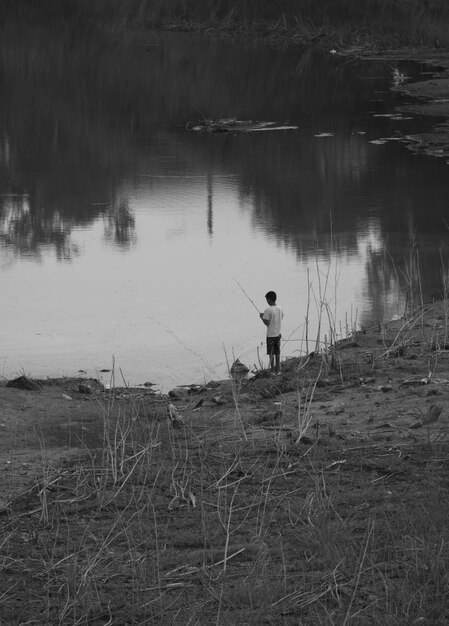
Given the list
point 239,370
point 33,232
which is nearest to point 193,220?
point 33,232

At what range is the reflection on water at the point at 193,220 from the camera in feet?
46.5

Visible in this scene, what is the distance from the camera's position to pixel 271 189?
2364 cm

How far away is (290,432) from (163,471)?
1211 millimetres

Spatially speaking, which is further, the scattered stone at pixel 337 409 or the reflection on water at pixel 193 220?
the reflection on water at pixel 193 220

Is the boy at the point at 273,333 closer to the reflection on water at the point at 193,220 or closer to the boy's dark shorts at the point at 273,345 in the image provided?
the boy's dark shorts at the point at 273,345

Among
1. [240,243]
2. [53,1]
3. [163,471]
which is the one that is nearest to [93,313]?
[240,243]

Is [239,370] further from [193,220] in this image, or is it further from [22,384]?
[193,220]

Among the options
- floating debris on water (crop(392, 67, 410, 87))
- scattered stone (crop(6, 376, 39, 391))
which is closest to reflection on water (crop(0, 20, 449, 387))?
floating debris on water (crop(392, 67, 410, 87))

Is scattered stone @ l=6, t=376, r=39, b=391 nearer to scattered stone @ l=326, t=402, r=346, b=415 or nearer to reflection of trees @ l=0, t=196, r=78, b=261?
scattered stone @ l=326, t=402, r=346, b=415

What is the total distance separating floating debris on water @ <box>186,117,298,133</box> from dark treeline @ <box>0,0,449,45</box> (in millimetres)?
19850

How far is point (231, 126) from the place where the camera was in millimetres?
31297

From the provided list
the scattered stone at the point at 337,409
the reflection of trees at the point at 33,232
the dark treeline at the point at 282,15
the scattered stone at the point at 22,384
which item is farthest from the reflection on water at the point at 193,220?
the dark treeline at the point at 282,15

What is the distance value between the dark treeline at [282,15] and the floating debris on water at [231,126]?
1985 cm

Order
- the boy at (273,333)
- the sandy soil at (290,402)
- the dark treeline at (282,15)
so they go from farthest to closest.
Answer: the dark treeline at (282,15), the boy at (273,333), the sandy soil at (290,402)
